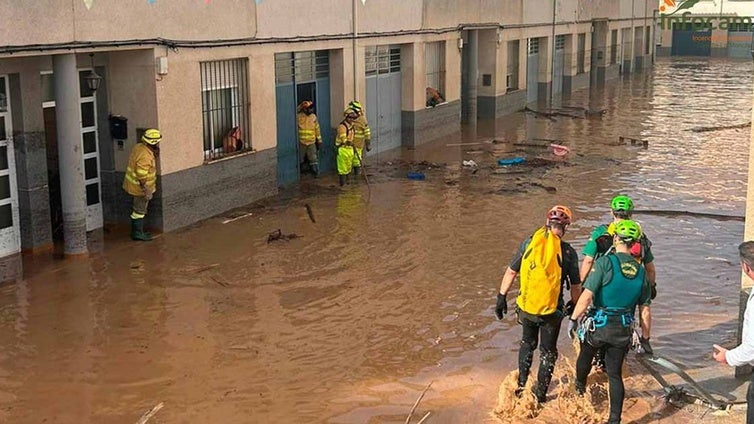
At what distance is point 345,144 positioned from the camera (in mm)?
18656

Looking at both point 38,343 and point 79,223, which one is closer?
point 38,343

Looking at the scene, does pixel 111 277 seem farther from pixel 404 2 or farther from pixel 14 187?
pixel 404 2

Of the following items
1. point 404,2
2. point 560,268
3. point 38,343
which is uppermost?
point 404,2

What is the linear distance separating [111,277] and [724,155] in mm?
16445

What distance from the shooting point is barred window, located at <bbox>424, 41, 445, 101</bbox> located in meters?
25.1

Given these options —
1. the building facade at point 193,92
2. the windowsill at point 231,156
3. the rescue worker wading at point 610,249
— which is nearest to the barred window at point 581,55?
the building facade at point 193,92

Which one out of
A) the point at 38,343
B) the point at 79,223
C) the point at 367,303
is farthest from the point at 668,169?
the point at 38,343

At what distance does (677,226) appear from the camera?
15.3m

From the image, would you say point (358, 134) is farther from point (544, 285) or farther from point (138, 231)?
point (544, 285)

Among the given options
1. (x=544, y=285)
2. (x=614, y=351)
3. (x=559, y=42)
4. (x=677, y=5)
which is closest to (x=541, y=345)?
(x=544, y=285)

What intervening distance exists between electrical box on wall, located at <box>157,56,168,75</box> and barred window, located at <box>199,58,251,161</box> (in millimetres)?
1322

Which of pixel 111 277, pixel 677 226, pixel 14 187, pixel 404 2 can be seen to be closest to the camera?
pixel 111 277

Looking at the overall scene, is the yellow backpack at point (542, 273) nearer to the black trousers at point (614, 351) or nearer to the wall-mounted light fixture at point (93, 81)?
the black trousers at point (614, 351)

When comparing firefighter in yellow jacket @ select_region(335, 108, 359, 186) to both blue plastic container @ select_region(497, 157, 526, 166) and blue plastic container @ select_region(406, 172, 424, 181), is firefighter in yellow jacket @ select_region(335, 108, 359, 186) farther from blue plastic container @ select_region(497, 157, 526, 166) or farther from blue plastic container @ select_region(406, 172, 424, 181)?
blue plastic container @ select_region(497, 157, 526, 166)
